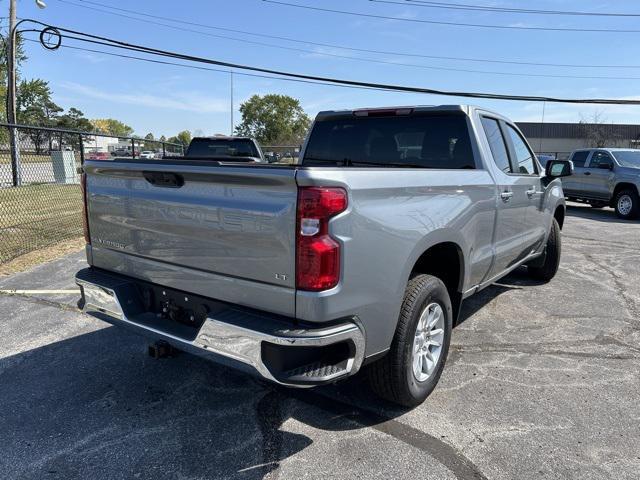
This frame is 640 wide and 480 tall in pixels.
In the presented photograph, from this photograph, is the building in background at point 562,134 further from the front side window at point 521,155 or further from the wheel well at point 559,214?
the front side window at point 521,155

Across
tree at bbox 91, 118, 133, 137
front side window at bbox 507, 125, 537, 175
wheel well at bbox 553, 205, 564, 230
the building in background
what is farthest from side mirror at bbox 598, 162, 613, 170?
tree at bbox 91, 118, 133, 137

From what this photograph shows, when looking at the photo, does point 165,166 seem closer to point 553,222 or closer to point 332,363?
point 332,363

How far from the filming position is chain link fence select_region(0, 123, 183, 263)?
8.47 metres

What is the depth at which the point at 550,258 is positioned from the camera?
20.5ft

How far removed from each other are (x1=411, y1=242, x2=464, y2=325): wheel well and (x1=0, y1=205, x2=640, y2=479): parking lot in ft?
2.07

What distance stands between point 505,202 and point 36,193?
14.3 metres

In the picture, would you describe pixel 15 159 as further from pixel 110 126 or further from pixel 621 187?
pixel 110 126

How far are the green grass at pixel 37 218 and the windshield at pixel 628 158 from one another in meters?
14.3

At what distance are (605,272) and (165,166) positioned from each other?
661cm

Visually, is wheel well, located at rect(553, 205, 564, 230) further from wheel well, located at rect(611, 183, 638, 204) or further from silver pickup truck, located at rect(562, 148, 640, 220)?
wheel well, located at rect(611, 183, 638, 204)

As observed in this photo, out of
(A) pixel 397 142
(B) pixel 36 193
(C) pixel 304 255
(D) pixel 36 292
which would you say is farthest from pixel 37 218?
(C) pixel 304 255

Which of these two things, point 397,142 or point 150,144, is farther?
point 150,144

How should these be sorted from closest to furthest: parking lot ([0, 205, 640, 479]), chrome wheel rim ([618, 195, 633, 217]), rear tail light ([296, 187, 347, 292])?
rear tail light ([296, 187, 347, 292])
parking lot ([0, 205, 640, 479])
chrome wheel rim ([618, 195, 633, 217])

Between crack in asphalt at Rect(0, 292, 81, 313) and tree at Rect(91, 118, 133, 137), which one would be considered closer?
crack in asphalt at Rect(0, 292, 81, 313)
